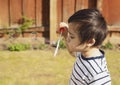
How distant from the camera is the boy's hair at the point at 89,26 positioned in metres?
2.60

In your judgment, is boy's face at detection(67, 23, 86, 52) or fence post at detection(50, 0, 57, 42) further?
fence post at detection(50, 0, 57, 42)

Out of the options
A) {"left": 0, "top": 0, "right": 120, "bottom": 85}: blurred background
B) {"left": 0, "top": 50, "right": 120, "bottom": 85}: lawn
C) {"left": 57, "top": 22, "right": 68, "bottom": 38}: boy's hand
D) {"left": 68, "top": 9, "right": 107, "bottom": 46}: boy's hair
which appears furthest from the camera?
{"left": 0, "top": 0, "right": 120, "bottom": 85}: blurred background

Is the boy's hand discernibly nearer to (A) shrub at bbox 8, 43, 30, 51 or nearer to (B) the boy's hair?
(B) the boy's hair

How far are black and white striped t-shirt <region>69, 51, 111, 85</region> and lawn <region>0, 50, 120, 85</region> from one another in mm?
2667

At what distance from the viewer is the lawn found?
17.8 feet

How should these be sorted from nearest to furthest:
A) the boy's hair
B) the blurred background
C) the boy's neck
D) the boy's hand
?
1. the boy's hair
2. the boy's neck
3. the boy's hand
4. the blurred background

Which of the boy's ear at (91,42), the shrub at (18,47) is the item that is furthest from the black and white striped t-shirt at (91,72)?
the shrub at (18,47)

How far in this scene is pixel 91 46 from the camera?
2.68 meters

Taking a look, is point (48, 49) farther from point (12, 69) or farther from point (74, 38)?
point (74, 38)

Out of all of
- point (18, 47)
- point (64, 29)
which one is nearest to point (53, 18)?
point (18, 47)

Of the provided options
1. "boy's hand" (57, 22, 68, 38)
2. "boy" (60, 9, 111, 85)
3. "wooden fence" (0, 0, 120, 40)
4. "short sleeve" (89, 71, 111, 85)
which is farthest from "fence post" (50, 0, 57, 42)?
"short sleeve" (89, 71, 111, 85)

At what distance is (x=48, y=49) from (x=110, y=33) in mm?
1196

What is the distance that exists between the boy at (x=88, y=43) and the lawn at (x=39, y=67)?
270 cm

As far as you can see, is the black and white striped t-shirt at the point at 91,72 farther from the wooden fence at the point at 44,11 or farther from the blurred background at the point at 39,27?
the wooden fence at the point at 44,11
